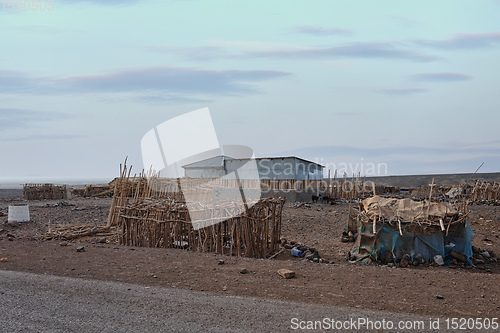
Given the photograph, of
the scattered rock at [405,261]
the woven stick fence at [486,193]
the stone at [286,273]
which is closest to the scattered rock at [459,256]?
the scattered rock at [405,261]

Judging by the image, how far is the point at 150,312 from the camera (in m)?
5.79

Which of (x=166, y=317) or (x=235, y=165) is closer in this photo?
(x=166, y=317)

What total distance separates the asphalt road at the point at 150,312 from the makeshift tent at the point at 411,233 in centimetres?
513

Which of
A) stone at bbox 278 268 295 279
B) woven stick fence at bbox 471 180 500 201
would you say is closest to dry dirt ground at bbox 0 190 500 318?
stone at bbox 278 268 295 279

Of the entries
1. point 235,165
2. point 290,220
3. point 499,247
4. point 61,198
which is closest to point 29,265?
point 290,220

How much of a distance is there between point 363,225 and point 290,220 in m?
8.01

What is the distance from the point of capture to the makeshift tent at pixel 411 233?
10.8 m

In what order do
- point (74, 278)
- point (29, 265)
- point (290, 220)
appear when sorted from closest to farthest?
point (74, 278) → point (29, 265) → point (290, 220)

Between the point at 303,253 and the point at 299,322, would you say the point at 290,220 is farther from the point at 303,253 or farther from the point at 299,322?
the point at 299,322

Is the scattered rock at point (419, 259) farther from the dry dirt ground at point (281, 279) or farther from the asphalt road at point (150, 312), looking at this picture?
the asphalt road at point (150, 312)

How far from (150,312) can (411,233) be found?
7.29m

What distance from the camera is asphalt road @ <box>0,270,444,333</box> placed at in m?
5.25

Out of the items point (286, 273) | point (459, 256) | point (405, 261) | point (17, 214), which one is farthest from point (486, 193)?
point (17, 214)

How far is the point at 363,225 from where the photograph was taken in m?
11.1
